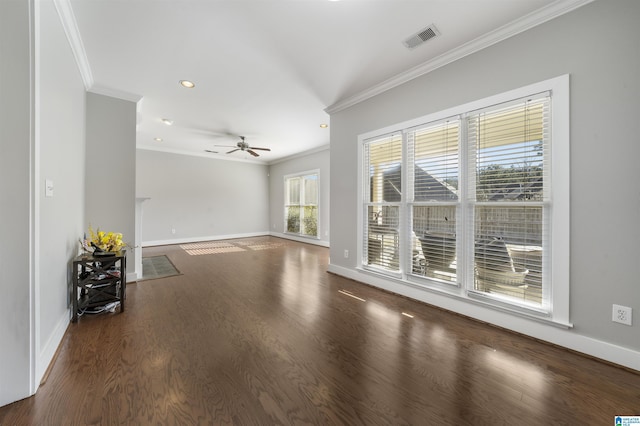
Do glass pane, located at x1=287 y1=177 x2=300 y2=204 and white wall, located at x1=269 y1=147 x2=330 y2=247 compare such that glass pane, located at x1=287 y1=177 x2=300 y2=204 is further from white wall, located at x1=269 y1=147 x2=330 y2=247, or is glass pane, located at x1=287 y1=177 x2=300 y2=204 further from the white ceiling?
the white ceiling

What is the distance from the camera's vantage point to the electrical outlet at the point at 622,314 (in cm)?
177

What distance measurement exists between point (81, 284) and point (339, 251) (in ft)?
10.1

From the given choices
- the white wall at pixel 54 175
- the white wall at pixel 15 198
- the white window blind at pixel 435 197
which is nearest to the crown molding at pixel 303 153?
the white window blind at pixel 435 197

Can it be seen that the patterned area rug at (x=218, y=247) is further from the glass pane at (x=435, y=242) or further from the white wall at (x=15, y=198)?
the white wall at (x=15, y=198)

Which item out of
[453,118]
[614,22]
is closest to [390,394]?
[453,118]

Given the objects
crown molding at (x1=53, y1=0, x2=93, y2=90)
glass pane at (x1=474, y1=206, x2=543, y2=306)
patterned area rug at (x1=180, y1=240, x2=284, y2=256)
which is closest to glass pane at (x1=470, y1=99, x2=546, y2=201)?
glass pane at (x1=474, y1=206, x2=543, y2=306)

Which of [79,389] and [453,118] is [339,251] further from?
[79,389]

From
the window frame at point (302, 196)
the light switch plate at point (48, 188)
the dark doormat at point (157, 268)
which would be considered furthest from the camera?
the window frame at point (302, 196)

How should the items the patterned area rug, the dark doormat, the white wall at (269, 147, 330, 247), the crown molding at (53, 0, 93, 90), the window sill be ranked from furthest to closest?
the white wall at (269, 147, 330, 247), the patterned area rug, the dark doormat, the window sill, the crown molding at (53, 0, 93, 90)

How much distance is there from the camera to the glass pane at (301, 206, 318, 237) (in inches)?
292

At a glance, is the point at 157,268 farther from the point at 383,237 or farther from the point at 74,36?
the point at 383,237

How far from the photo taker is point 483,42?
95.0 inches

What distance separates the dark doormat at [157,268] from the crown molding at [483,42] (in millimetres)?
4056

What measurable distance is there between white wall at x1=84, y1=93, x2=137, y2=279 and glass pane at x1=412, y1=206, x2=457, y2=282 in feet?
12.8
